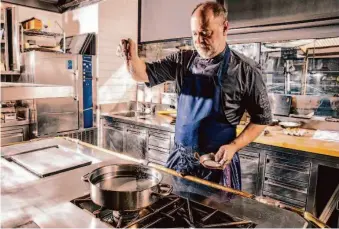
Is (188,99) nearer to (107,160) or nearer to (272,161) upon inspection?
(107,160)

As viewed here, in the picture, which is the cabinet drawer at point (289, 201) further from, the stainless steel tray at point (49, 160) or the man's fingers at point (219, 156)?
the stainless steel tray at point (49, 160)

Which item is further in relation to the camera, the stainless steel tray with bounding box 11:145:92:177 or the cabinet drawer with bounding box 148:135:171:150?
the cabinet drawer with bounding box 148:135:171:150

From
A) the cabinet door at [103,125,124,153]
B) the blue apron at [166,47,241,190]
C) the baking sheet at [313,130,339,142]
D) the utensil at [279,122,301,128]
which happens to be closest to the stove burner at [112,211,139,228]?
the blue apron at [166,47,241,190]

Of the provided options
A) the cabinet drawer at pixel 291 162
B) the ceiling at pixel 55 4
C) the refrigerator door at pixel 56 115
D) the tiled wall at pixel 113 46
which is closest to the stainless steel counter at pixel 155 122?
the refrigerator door at pixel 56 115

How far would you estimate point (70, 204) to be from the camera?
1212 millimetres

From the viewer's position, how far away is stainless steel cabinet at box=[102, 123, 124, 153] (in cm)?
518

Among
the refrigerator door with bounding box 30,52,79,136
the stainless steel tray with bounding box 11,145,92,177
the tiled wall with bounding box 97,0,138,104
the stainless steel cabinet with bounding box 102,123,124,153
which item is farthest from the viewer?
the tiled wall with bounding box 97,0,138,104

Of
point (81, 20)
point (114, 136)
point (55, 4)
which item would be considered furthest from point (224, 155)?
point (55, 4)

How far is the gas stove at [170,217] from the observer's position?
3.44ft

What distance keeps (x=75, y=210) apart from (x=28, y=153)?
1.01 m

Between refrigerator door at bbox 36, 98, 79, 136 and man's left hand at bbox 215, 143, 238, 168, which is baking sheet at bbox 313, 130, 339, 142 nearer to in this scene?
man's left hand at bbox 215, 143, 238, 168

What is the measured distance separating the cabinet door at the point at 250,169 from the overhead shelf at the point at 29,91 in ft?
8.68

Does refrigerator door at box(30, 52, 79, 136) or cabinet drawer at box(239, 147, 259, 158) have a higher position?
refrigerator door at box(30, 52, 79, 136)

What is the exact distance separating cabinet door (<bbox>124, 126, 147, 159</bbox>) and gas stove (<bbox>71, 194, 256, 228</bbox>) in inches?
137
